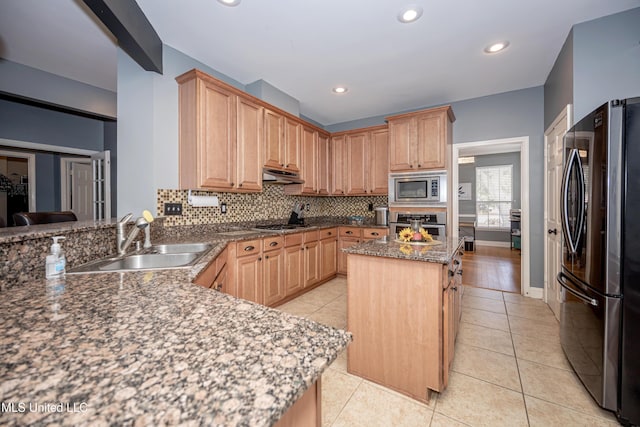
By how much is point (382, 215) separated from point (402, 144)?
1079 millimetres

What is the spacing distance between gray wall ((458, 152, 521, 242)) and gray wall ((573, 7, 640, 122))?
5.09 m

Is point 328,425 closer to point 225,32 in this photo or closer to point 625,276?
point 625,276

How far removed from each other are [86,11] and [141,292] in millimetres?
2573

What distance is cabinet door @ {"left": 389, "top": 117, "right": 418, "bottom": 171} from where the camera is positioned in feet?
12.1

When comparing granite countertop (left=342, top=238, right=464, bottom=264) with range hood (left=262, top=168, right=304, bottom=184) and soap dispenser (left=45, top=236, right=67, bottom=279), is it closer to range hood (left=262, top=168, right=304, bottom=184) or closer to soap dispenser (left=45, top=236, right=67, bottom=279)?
soap dispenser (left=45, top=236, right=67, bottom=279)

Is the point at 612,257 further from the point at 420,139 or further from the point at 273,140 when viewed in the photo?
the point at 273,140

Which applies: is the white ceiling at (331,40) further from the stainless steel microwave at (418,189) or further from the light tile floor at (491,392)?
the light tile floor at (491,392)

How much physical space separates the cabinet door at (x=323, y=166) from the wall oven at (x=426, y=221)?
3.94ft

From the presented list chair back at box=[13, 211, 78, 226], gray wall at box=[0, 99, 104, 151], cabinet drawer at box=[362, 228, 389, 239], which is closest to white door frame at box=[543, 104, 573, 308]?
cabinet drawer at box=[362, 228, 389, 239]

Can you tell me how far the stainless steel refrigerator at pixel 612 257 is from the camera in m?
1.39

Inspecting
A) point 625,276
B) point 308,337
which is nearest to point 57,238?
point 308,337

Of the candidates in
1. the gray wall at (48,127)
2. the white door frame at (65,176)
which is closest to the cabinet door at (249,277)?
the gray wall at (48,127)

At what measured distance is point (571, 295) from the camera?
1.80 m

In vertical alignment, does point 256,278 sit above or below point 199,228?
below
